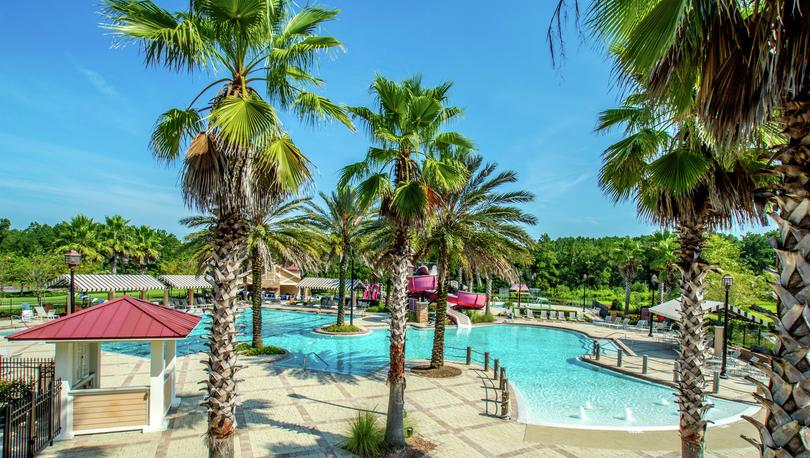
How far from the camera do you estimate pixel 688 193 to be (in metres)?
6.63

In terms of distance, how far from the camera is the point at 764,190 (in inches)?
137

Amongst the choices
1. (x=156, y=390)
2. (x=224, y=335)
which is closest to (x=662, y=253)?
(x=156, y=390)

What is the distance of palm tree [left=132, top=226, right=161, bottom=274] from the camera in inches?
1731

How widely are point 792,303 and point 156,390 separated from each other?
1165cm

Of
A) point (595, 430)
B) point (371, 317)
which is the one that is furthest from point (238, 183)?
point (371, 317)

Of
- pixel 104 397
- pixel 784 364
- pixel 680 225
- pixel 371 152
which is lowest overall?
pixel 104 397

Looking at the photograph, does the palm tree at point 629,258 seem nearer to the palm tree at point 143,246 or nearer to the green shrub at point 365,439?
the green shrub at point 365,439

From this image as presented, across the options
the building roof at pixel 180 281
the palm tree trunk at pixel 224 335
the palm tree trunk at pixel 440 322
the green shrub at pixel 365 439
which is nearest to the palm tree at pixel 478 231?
the palm tree trunk at pixel 440 322

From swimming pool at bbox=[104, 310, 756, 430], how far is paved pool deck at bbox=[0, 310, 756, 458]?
108cm

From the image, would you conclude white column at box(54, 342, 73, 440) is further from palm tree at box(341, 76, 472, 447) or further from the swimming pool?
palm tree at box(341, 76, 472, 447)

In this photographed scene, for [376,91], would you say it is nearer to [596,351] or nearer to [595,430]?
[595,430]

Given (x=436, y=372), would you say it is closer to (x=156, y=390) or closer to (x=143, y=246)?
(x=156, y=390)

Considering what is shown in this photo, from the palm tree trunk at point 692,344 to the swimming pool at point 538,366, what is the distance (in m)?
4.71

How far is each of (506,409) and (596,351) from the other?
9.99m
